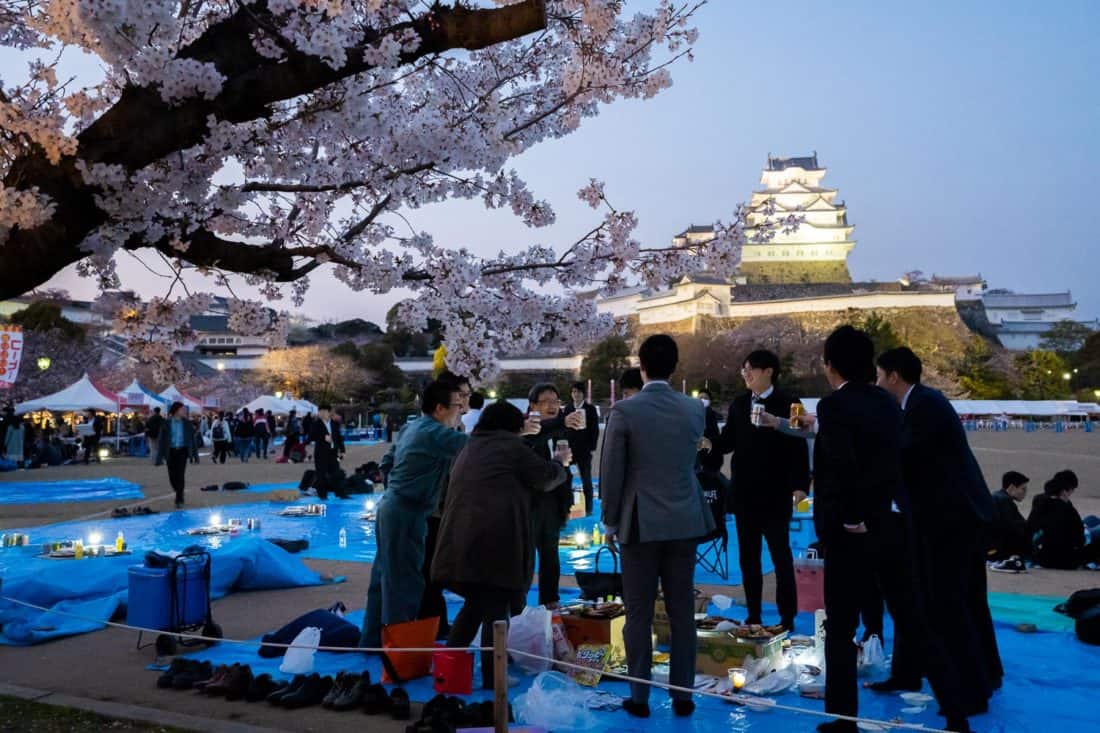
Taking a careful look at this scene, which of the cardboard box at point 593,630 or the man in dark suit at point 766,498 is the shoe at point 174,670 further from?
the man in dark suit at point 766,498

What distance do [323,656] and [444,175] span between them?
10.1ft

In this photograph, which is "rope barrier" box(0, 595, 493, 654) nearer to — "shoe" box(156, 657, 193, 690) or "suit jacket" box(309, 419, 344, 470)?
"shoe" box(156, 657, 193, 690)

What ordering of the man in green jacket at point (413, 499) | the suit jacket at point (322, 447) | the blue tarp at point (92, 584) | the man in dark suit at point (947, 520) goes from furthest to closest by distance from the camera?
the suit jacket at point (322, 447) < the blue tarp at point (92, 584) < the man in green jacket at point (413, 499) < the man in dark suit at point (947, 520)

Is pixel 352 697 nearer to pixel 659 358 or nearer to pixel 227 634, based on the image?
pixel 227 634

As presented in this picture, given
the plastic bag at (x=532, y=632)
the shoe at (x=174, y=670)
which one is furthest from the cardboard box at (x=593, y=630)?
the shoe at (x=174, y=670)

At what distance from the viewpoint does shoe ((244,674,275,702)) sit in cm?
447

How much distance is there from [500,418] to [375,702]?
1528 millimetres

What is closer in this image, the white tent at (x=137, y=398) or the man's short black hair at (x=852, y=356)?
the man's short black hair at (x=852, y=356)

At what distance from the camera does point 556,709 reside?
390 cm

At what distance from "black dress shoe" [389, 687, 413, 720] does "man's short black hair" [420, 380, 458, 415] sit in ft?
5.26

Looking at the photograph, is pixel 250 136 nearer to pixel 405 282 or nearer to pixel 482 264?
pixel 405 282

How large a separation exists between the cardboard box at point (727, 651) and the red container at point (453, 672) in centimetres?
120

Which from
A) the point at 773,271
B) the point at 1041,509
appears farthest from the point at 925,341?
the point at 1041,509

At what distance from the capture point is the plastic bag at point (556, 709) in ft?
12.7
